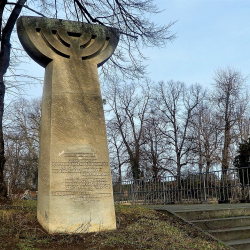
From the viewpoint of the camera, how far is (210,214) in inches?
284

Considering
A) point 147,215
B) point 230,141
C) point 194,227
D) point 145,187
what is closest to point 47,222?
point 147,215

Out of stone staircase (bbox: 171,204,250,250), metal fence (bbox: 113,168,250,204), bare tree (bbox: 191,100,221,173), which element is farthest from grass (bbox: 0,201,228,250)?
bare tree (bbox: 191,100,221,173)

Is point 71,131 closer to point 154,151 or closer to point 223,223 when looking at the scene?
point 223,223

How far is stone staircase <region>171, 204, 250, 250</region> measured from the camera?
6.28 meters

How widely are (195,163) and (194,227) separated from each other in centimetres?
2645

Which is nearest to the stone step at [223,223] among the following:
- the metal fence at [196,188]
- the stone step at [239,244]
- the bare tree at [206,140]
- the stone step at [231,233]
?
the stone step at [231,233]

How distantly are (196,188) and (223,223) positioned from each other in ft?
18.5

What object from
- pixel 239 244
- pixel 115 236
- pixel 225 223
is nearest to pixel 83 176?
pixel 115 236

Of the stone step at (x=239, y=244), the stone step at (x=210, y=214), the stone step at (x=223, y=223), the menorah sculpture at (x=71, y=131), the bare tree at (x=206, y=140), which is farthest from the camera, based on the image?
the bare tree at (x=206, y=140)

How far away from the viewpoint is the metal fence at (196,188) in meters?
11.8

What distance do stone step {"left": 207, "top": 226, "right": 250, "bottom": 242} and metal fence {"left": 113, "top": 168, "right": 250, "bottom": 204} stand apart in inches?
188

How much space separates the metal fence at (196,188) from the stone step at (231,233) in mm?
4765

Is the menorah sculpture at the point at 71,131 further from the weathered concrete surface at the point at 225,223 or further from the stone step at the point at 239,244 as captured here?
the stone step at the point at 239,244

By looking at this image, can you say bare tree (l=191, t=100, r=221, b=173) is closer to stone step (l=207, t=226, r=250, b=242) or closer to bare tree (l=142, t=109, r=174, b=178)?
bare tree (l=142, t=109, r=174, b=178)
